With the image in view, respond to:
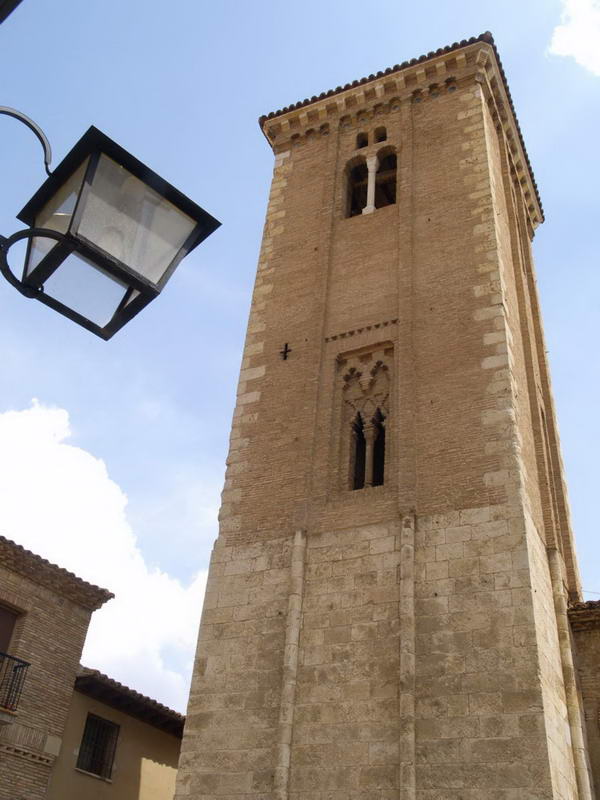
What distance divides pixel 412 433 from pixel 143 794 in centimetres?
915

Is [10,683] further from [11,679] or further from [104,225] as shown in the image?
[104,225]

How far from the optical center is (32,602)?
13.9 metres

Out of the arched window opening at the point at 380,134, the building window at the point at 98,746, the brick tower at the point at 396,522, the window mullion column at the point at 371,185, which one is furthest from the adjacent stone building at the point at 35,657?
the arched window opening at the point at 380,134

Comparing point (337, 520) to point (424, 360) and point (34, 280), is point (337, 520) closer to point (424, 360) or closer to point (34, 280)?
point (424, 360)

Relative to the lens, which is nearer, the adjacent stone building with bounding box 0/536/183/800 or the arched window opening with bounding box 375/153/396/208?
the adjacent stone building with bounding box 0/536/183/800

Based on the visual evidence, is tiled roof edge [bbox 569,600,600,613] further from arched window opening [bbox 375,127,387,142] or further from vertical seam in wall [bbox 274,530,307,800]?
arched window opening [bbox 375,127,387,142]

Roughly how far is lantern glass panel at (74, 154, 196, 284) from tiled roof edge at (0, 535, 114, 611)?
11557 mm

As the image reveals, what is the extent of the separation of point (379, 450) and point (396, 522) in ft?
5.57

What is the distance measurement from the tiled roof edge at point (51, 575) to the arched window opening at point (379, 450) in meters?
6.02

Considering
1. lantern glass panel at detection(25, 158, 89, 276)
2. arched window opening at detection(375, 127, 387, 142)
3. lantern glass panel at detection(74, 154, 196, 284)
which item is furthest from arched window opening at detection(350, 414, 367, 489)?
lantern glass panel at detection(25, 158, 89, 276)

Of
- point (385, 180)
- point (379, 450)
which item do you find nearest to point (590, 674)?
point (379, 450)

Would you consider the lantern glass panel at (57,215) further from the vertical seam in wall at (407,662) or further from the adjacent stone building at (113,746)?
the adjacent stone building at (113,746)

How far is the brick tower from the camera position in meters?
8.95

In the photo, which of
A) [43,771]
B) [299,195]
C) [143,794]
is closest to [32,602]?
[43,771]
